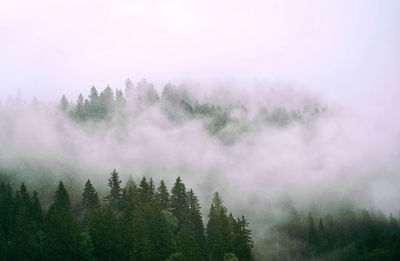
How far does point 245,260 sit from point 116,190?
29.0 m

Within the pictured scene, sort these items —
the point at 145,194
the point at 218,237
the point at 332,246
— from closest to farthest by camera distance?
the point at 218,237, the point at 145,194, the point at 332,246

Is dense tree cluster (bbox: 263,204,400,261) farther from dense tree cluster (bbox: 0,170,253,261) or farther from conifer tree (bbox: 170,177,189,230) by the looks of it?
dense tree cluster (bbox: 0,170,253,261)

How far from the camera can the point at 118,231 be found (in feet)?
257

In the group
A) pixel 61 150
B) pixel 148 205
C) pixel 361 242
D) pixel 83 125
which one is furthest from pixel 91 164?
pixel 361 242

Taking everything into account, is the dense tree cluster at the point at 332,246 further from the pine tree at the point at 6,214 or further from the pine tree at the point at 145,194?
the pine tree at the point at 6,214

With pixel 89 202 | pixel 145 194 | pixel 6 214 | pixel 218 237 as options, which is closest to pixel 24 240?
pixel 6 214

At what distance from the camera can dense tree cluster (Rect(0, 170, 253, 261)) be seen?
7150cm

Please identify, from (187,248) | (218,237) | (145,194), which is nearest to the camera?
(187,248)

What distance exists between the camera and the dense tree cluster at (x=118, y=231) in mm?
71500

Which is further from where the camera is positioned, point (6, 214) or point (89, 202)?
point (89, 202)

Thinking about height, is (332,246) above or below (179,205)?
below

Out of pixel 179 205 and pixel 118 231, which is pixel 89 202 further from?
pixel 118 231

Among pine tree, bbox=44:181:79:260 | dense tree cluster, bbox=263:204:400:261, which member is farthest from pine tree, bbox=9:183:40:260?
dense tree cluster, bbox=263:204:400:261

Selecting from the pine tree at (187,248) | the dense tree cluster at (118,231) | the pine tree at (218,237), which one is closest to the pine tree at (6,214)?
the dense tree cluster at (118,231)
